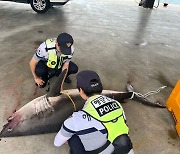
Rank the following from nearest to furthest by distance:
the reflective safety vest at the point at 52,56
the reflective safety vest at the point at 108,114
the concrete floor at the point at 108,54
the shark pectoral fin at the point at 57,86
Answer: the reflective safety vest at the point at 108,114 → the shark pectoral fin at the point at 57,86 → the concrete floor at the point at 108,54 → the reflective safety vest at the point at 52,56

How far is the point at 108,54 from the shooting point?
179 inches

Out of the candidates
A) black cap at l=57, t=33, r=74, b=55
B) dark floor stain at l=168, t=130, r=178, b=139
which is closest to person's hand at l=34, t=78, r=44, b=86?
black cap at l=57, t=33, r=74, b=55

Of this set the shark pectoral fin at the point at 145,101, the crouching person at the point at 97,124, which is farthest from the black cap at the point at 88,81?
the shark pectoral fin at the point at 145,101

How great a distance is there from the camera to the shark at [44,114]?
233cm

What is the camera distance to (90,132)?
1.60 m

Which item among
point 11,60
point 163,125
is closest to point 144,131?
point 163,125

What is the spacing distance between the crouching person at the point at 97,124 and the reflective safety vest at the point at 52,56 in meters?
1.17

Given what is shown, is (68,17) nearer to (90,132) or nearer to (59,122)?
(59,122)

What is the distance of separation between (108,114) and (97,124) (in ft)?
0.33

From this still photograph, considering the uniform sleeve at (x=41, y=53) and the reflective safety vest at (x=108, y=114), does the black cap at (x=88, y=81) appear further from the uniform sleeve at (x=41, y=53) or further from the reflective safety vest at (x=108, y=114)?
the uniform sleeve at (x=41, y=53)

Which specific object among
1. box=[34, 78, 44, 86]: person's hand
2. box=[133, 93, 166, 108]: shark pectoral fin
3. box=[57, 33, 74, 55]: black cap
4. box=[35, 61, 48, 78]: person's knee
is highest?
box=[57, 33, 74, 55]: black cap

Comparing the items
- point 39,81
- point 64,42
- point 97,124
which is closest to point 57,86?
point 64,42

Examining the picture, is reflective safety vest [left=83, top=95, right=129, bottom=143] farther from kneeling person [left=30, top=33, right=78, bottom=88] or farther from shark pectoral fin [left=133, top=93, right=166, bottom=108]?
shark pectoral fin [left=133, top=93, right=166, bottom=108]

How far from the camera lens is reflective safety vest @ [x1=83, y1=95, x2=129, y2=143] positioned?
1.55m
